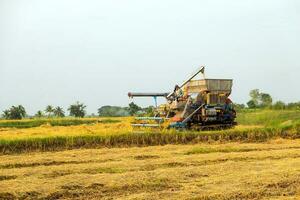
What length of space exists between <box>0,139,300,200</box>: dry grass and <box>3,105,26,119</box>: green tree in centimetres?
3768

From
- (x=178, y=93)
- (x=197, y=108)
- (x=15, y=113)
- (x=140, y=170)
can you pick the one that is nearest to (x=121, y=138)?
(x=197, y=108)

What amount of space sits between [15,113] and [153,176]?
42.5 meters

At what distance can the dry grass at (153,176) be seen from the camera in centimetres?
711

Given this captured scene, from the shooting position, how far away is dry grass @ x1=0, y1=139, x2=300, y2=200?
7109mm

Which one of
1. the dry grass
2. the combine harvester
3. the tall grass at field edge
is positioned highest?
the combine harvester

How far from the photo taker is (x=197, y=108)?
61.9 ft

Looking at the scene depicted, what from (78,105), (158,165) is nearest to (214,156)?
(158,165)

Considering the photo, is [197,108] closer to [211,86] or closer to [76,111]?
[211,86]

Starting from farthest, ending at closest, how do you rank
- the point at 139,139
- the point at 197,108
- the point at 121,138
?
the point at 197,108, the point at 139,139, the point at 121,138

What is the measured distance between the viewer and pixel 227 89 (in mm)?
19562

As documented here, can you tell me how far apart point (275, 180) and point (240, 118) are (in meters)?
21.9

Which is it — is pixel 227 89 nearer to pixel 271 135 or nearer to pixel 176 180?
pixel 271 135

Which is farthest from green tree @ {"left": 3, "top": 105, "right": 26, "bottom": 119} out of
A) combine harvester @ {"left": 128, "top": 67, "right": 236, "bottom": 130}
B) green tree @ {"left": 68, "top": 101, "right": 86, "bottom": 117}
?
combine harvester @ {"left": 128, "top": 67, "right": 236, "bottom": 130}

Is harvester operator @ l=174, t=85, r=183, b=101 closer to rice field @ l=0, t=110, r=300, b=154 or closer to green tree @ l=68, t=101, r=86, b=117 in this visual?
rice field @ l=0, t=110, r=300, b=154
